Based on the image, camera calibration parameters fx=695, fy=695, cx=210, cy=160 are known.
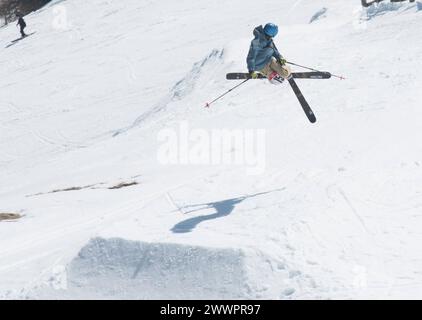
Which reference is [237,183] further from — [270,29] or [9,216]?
[9,216]

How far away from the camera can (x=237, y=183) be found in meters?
10.8

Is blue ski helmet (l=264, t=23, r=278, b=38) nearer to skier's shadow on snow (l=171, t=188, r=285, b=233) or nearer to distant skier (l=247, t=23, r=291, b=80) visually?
distant skier (l=247, t=23, r=291, b=80)

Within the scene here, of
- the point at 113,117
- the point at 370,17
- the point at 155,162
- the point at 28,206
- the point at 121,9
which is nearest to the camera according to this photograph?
the point at 28,206

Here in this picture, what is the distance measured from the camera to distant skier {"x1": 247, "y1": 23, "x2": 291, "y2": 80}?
1084 centimetres

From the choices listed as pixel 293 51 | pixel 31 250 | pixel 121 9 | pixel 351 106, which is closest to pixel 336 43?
pixel 293 51

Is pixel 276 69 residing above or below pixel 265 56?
below

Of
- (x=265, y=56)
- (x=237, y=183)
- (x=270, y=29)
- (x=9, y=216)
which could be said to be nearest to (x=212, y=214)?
(x=237, y=183)

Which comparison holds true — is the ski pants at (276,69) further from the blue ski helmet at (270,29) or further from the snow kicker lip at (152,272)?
the snow kicker lip at (152,272)

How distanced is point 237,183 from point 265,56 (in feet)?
6.84

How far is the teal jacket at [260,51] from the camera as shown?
10.9 m

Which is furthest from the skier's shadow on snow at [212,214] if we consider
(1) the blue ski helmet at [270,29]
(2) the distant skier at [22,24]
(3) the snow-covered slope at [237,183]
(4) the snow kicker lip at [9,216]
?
(2) the distant skier at [22,24]

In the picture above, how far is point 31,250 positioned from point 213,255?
131 inches

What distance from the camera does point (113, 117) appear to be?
75.4 feet

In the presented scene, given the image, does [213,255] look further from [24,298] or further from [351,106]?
[351,106]
